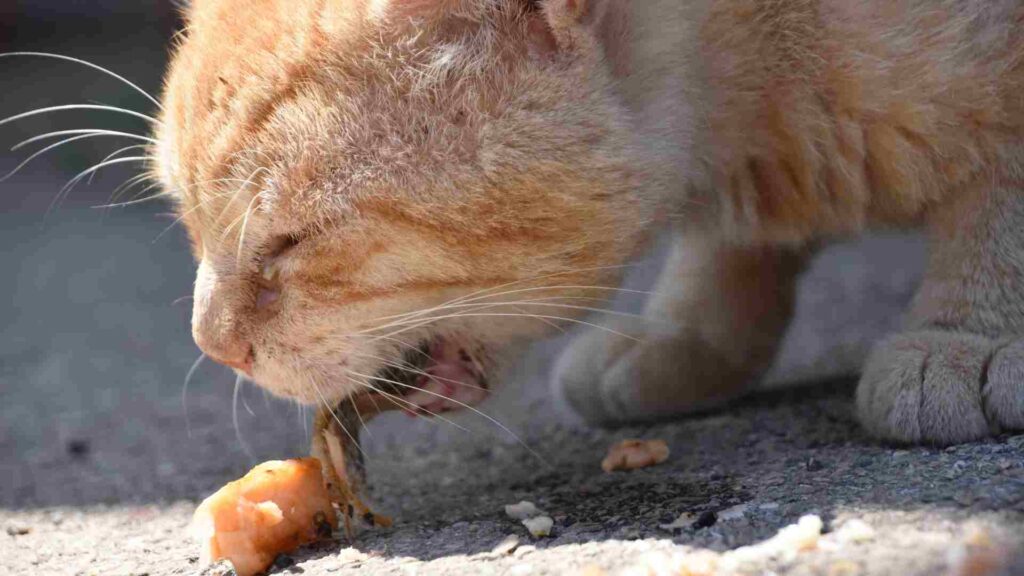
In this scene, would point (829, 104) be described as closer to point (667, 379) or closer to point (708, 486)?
point (708, 486)

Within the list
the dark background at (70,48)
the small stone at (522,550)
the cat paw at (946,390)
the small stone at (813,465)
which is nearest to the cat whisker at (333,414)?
the small stone at (522,550)

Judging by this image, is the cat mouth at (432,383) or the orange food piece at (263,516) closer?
the orange food piece at (263,516)

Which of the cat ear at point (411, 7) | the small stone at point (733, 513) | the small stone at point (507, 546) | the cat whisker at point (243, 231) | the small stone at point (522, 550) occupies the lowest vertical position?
the small stone at point (733, 513)

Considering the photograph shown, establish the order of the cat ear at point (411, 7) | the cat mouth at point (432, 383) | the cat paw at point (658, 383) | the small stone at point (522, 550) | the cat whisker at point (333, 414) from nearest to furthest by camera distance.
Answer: the small stone at point (522, 550)
the cat ear at point (411, 7)
the cat whisker at point (333, 414)
the cat mouth at point (432, 383)
the cat paw at point (658, 383)

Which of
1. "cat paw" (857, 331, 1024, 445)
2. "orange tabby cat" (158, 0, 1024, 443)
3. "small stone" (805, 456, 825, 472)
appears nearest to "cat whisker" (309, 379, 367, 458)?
"orange tabby cat" (158, 0, 1024, 443)

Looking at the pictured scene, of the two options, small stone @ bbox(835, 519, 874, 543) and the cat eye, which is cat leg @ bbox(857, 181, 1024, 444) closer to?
small stone @ bbox(835, 519, 874, 543)

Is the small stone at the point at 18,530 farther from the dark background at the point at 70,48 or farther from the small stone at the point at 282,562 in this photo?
the dark background at the point at 70,48

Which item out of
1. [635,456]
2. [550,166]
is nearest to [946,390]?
[635,456]
